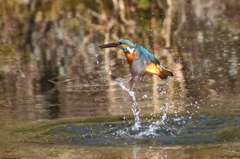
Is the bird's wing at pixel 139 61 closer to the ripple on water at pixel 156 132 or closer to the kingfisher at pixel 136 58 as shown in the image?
the kingfisher at pixel 136 58

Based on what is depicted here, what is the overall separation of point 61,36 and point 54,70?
→ 2.31 metres

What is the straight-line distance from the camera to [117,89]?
5742 mm

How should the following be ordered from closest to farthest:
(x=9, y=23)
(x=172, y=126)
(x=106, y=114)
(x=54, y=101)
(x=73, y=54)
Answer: (x=172, y=126)
(x=106, y=114)
(x=54, y=101)
(x=73, y=54)
(x=9, y=23)

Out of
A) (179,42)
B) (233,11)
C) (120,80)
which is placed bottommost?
(120,80)

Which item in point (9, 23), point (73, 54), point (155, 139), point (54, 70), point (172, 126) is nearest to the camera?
point (155, 139)

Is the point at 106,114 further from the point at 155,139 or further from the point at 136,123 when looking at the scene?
the point at 155,139

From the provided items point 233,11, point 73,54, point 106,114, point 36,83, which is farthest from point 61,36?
point 106,114

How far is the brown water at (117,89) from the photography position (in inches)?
156

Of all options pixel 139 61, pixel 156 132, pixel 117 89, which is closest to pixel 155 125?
pixel 156 132

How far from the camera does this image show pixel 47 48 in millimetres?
8102

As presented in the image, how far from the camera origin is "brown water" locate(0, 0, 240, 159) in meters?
3.97

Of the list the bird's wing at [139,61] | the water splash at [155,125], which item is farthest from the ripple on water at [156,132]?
the bird's wing at [139,61]

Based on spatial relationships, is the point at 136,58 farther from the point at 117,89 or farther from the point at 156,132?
the point at 117,89

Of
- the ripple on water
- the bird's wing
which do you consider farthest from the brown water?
the bird's wing
